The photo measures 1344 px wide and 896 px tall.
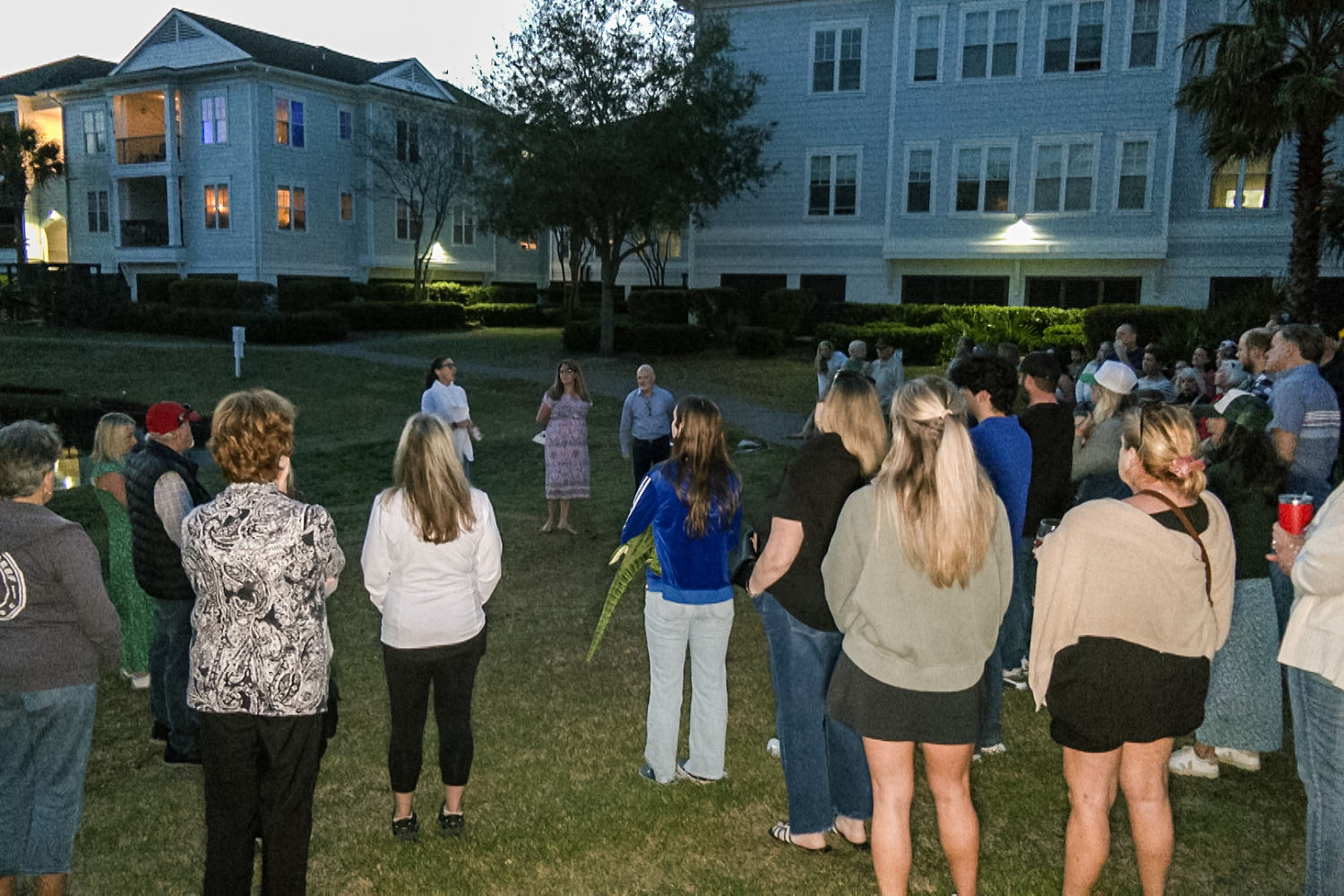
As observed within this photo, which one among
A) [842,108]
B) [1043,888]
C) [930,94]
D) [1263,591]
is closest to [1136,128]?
[930,94]

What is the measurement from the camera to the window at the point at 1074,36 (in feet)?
84.4

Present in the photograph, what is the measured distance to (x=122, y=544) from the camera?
18.6 feet

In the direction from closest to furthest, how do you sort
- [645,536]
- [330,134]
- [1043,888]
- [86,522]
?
[1043,888]
[645,536]
[86,522]
[330,134]

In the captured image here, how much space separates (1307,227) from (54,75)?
48186 millimetres

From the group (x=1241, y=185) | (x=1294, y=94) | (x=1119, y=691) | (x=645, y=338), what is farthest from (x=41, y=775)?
(x=1241, y=185)

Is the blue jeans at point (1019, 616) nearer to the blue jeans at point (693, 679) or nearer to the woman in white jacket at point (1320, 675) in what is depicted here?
the blue jeans at point (693, 679)

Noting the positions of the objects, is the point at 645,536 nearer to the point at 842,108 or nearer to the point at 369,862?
the point at 369,862

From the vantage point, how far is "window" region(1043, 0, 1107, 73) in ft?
84.4

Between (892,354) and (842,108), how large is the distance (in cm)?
1773

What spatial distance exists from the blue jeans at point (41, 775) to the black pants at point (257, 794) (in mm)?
527

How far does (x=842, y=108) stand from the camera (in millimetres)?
Answer: 28703

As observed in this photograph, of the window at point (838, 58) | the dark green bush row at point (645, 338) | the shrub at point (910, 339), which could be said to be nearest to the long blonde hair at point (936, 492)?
the shrub at point (910, 339)

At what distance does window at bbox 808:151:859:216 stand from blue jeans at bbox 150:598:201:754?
→ 2653 centimetres

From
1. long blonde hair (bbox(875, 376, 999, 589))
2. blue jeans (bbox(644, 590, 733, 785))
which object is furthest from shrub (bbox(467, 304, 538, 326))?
long blonde hair (bbox(875, 376, 999, 589))
